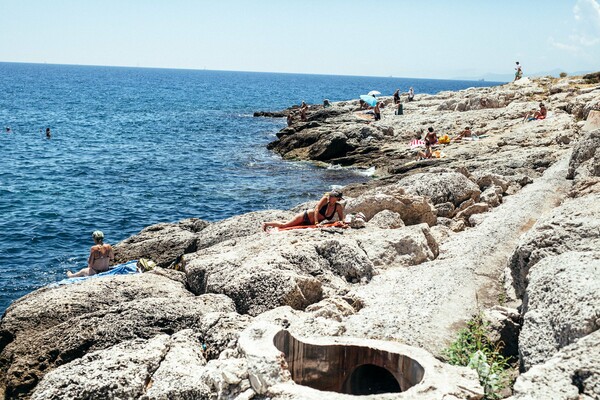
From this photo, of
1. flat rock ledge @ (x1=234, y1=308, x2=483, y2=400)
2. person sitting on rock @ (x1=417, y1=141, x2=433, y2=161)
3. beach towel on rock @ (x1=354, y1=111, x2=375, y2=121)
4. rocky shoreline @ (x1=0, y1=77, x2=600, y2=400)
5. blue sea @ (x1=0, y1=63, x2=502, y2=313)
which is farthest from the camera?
beach towel on rock @ (x1=354, y1=111, x2=375, y2=121)

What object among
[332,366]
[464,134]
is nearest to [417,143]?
[464,134]

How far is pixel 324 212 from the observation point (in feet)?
47.5

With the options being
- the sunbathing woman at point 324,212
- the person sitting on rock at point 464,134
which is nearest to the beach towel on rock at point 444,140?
the person sitting on rock at point 464,134

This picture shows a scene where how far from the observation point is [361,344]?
7.46 metres

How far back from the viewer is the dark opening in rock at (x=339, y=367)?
7.42 m

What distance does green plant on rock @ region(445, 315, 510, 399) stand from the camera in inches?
271

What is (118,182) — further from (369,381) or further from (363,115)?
(369,381)

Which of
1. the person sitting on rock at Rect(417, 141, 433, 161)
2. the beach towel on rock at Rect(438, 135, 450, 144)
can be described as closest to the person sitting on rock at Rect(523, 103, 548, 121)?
the beach towel on rock at Rect(438, 135, 450, 144)

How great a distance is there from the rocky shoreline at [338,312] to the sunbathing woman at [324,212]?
1.06 m

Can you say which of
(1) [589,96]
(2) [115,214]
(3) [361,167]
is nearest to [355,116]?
(3) [361,167]

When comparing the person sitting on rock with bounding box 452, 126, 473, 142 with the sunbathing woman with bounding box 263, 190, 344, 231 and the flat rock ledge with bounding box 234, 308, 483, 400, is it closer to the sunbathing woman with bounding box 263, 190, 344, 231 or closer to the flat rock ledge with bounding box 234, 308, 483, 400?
the sunbathing woman with bounding box 263, 190, 344, 231

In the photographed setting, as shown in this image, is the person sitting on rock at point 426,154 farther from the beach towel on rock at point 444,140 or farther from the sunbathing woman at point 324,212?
the sunbathing woman at point 324,212

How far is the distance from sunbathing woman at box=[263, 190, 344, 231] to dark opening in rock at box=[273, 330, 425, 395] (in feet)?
23.1

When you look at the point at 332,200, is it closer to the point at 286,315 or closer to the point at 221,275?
the point at 221,275
